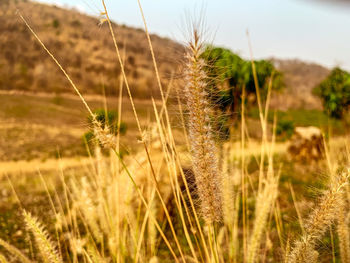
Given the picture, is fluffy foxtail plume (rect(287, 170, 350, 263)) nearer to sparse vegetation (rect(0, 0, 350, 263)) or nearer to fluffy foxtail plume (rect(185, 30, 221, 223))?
sparse vegetation (rect(0, 0, 350, 263))

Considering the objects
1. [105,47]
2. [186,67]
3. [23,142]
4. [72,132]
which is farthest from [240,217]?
[105,47]

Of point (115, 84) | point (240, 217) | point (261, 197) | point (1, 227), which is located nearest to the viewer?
point (261, 197)

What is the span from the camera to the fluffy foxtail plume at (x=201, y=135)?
0.85 meters

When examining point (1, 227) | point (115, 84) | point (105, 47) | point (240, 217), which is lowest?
point (1, 227)

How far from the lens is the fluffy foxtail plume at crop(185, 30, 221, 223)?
85 cm

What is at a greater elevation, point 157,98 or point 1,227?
point 157,98

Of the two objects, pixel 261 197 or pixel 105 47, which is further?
pixel 105 47

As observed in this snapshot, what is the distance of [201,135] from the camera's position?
896 millimetres

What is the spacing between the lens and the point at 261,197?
1.61 meters

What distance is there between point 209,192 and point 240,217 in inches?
152

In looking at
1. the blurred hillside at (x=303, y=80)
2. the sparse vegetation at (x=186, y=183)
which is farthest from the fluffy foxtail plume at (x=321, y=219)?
the blurred hillside at (x=303, y=80)

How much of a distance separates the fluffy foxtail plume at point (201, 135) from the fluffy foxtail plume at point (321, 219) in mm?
282

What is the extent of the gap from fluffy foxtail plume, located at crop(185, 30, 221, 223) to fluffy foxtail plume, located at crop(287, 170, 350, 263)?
0.92 feet

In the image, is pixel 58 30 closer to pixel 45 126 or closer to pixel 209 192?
pixel 45 126
